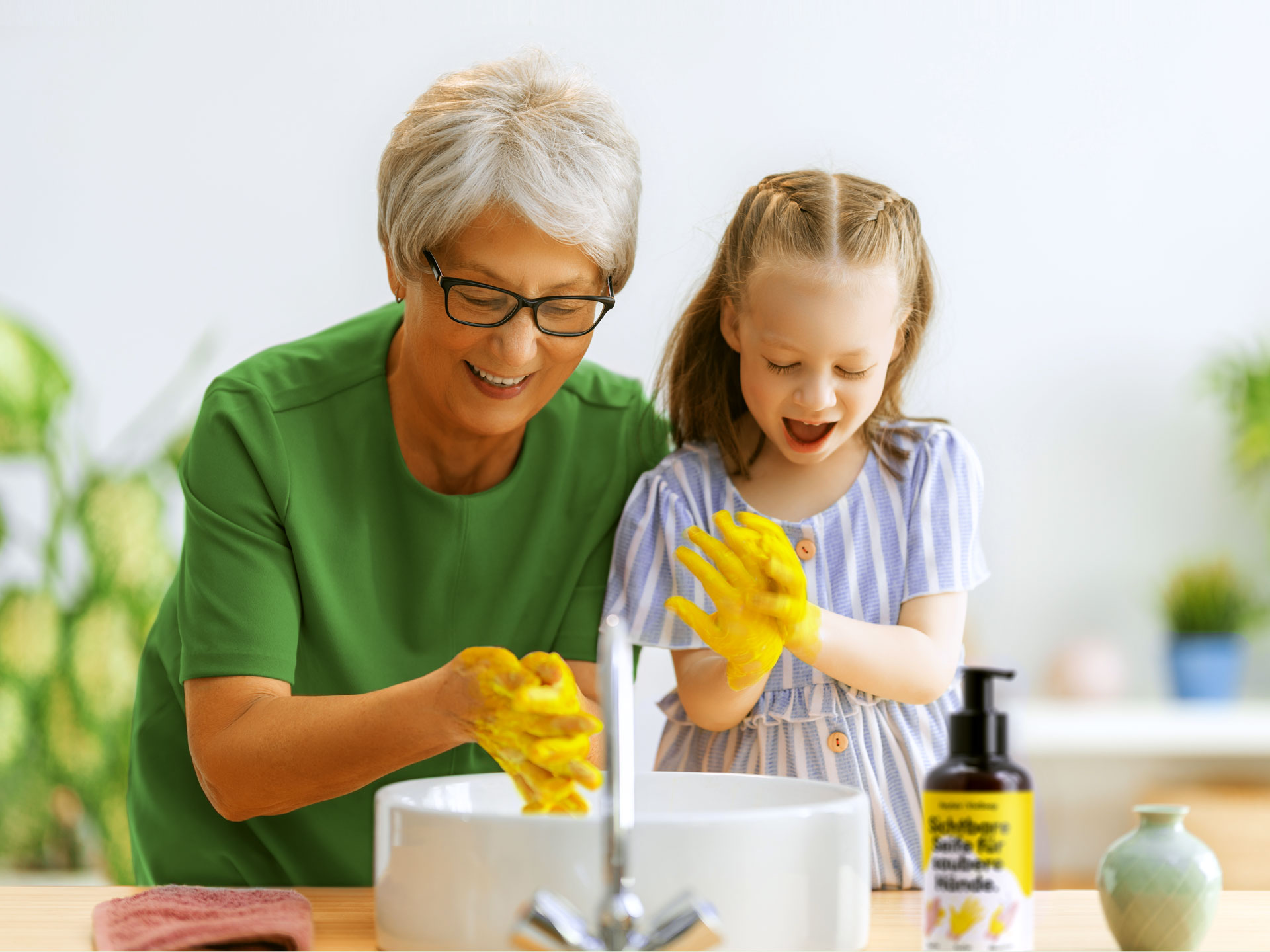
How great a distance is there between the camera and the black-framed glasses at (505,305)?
1.02m

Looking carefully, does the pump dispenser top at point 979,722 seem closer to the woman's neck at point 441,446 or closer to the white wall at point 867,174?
the woman's neck at point 441,446

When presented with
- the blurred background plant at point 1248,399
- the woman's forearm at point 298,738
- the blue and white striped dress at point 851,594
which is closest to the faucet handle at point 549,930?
the woman's forearm at point 298,738

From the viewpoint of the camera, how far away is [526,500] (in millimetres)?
1215

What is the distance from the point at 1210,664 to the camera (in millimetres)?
2934

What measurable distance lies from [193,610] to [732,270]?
0.57m

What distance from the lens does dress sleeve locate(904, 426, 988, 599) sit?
1066 mm

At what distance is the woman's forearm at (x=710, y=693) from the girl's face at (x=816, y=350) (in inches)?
7.8

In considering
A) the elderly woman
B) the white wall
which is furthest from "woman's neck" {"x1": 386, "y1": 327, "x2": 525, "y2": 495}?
the white wall

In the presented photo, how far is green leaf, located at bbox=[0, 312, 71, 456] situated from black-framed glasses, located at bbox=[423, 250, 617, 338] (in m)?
1.70

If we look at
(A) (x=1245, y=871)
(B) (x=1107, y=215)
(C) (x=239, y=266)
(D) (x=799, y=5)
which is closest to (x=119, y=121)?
(C) (x=239, y=266)

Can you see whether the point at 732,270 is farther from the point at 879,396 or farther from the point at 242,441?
the point at 242,441

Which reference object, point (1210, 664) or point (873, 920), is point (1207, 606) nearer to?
point (1210, 664)

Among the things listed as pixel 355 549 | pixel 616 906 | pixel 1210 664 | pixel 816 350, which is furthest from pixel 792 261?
pixel 1210 664

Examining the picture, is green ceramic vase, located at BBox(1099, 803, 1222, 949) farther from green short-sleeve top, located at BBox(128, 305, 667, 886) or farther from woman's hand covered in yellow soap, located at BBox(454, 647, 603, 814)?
green short-sleeve top, located at BBox(128, 305, 667, 886)
